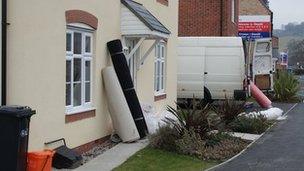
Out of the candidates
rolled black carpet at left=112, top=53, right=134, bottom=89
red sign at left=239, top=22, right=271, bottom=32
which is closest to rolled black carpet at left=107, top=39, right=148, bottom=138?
rolled black carpet at left=112, top=53, right=134, bottom=89

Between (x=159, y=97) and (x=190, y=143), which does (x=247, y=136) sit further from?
(x=159, y=97)

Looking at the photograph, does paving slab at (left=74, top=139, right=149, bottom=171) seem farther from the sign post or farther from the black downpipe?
the sign post

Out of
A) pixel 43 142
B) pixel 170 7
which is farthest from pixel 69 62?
pixel 170 7

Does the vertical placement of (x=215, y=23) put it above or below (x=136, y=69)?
above

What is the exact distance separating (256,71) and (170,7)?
945cm

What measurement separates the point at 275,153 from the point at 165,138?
2215 millimetres

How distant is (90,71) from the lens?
488 inches

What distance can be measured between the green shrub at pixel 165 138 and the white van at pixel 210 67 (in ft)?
33.5

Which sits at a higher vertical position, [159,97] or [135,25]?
[135,25]

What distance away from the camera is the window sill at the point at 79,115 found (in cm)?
1098

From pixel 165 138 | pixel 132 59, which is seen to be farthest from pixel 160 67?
pixel 165 138

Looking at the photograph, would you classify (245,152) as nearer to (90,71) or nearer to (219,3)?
(90,71)

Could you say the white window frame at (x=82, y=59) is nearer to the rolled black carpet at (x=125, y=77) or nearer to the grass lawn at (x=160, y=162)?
the rolled black carpet at (x=125, y=77)

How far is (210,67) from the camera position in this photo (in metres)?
22.7
